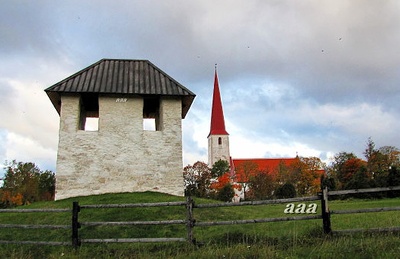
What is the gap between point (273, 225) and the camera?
415 inches

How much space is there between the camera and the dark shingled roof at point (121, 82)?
58.4 ft

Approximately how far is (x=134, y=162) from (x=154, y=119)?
554 centimetres

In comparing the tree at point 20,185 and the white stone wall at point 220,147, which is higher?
the white stone wall at point 220,147

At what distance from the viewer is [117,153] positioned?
682 inches

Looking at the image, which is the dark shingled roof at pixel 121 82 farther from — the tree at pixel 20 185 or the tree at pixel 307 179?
the tree at pixel 307 179

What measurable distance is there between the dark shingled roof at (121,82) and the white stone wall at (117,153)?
1.79ft

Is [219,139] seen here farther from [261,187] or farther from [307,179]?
[261,187]

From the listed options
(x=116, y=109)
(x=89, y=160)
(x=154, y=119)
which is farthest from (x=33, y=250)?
(x=154, y=119)

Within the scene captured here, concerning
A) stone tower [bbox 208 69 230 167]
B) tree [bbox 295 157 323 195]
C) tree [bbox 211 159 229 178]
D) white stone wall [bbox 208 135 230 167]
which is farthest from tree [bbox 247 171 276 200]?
stone tower [bbox 208 69 230 167]

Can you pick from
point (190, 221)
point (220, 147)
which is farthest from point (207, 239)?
point (220, 147)

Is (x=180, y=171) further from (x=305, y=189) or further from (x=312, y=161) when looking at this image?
(x=312, y=161)

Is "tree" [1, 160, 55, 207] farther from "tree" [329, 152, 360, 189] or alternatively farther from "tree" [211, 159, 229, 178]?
"tree" [329, 152, 360, 189]

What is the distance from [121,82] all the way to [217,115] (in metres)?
65.7

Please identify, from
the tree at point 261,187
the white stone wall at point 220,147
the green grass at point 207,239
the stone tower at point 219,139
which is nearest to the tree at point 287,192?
the tree at point 261,187
